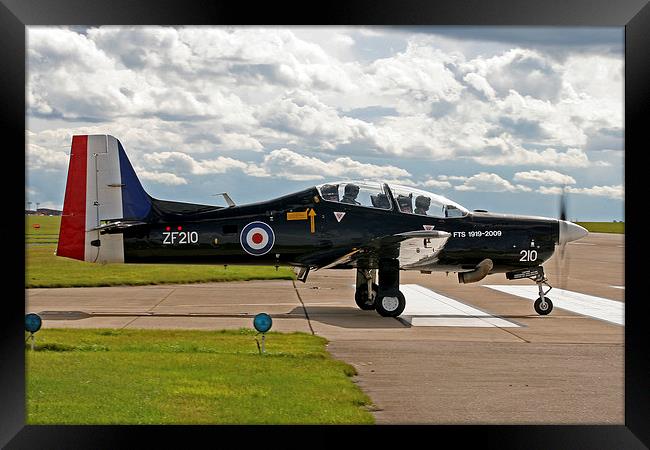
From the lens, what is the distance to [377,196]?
14.9m

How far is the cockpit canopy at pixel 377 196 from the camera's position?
14859 millimetres

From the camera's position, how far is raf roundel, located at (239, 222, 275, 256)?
1467 cm

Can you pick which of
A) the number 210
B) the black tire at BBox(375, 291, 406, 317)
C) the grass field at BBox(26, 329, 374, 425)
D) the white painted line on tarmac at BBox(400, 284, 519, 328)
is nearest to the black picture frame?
the grass field at BBox(26, 329, 374, 425)

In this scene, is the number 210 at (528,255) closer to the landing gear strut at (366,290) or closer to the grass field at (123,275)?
the landing gear strut at (366,290)

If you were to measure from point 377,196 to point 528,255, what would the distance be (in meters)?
3.63

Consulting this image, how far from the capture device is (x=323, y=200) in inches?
585

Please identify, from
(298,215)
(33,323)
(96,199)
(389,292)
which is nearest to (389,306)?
(389,292)

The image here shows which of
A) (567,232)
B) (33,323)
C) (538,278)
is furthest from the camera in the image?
(538,278)

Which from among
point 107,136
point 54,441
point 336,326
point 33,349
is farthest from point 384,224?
point 54,441

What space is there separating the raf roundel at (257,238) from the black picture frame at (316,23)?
8211 mm

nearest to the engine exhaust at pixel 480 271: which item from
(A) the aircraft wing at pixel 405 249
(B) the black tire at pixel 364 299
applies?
(A) the aircraft wing at pixel 405 249

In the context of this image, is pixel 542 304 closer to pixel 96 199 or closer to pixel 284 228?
pixel 284 228

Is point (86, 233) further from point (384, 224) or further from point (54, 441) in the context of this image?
point (54, 441)

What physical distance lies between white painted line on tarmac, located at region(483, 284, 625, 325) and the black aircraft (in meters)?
2.90
